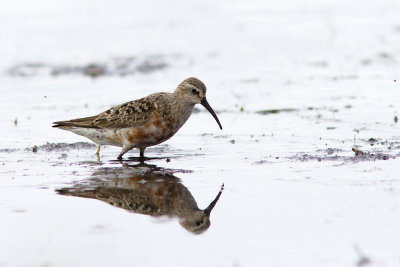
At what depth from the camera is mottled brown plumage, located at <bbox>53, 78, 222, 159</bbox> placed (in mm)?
11648

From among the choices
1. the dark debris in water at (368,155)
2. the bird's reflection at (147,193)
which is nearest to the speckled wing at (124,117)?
the bird's reflection at (147,193)

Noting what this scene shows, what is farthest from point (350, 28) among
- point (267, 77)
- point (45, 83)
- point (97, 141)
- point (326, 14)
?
point (97, 141)

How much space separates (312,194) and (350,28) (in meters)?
16.9

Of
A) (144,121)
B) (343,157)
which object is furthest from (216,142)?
(343,157)

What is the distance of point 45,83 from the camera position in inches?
739

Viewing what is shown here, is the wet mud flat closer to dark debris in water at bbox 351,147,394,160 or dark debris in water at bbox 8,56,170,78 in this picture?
dark debris in water at bbox 351,147,394,160

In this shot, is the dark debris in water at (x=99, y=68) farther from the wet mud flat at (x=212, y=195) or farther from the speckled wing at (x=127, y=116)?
the speckled wing at (x=127, y=116)

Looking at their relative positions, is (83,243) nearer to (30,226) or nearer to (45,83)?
(30,226)

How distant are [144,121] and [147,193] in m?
2.83

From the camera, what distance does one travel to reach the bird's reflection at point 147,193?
8.07 meters

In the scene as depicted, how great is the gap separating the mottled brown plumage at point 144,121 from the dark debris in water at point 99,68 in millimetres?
7772

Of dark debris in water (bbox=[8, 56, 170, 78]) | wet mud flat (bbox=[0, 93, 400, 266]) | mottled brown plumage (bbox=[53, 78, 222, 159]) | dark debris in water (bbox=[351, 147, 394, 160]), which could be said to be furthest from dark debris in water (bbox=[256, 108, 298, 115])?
dark debris in water (bbox=[8, 56, 170, 78])

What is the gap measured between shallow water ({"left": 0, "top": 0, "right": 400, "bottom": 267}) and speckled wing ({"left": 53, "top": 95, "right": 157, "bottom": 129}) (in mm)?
548

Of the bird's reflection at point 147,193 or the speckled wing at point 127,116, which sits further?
the speckled wing at point 127,116
